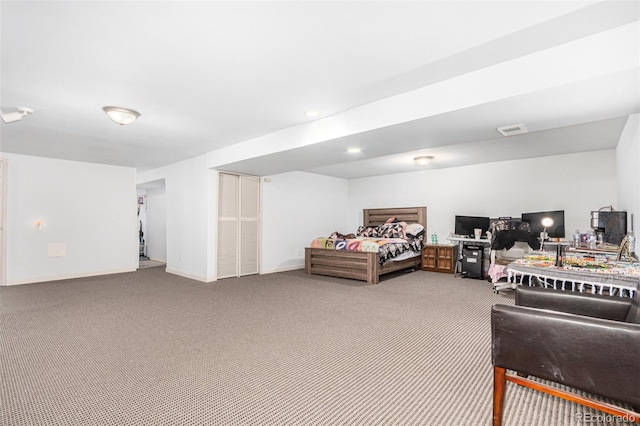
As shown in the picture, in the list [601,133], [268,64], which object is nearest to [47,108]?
[268,64]

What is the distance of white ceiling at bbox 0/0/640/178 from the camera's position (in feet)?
6.37

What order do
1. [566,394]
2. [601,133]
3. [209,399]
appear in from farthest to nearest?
[601,133], [209,399], [566,394]

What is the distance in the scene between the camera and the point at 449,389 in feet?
6.93

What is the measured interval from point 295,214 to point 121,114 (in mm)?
4549

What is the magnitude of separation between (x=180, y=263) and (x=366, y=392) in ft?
18.5

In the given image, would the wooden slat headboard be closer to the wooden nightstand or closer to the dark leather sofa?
the wooden nightstand

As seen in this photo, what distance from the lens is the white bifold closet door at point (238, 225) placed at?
20.3 ft

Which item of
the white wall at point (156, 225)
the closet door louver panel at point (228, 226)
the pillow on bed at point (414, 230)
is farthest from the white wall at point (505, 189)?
the white wall at point (156, 225)

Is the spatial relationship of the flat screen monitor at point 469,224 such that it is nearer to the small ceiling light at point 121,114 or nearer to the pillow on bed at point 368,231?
the pillow on bed at point 368,231

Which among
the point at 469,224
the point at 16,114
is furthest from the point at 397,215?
the point at 16,114

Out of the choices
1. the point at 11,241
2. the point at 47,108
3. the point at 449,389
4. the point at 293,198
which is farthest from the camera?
the point at 293,198

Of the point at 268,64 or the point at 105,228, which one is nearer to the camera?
the point at 268,64

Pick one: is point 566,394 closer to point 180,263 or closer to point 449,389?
point 449,389

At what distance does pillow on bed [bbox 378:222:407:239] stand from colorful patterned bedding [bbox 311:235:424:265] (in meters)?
0.31
